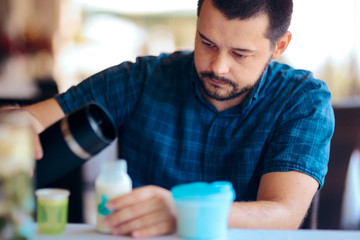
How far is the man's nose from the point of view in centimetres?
128

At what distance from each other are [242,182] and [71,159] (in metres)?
0.60

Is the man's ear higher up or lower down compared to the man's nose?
higher up

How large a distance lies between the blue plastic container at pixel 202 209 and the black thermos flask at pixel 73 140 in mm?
181

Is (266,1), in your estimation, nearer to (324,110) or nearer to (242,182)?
(324,110)

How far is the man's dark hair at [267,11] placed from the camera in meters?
1.26

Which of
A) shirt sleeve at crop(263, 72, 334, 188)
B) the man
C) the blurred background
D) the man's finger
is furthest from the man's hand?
the blurred background

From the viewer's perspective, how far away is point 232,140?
138 centimetres

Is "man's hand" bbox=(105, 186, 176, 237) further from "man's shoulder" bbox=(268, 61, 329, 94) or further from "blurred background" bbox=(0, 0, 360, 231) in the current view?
"blurred background" bbox=(0, 0, 360, 231)

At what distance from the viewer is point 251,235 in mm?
906

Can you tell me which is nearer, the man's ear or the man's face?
the man's face

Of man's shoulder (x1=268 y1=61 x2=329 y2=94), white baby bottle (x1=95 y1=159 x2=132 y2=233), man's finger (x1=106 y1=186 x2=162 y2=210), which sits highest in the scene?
man's shoulder (x1=268 y1=61 x2=329 y2=94)

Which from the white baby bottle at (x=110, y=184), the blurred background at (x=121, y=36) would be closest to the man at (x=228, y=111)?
the white baby bottle at (x=110, y=184)

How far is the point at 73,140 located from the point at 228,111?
0.63 m

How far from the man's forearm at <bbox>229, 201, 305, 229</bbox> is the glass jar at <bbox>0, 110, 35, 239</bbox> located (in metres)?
0.43
